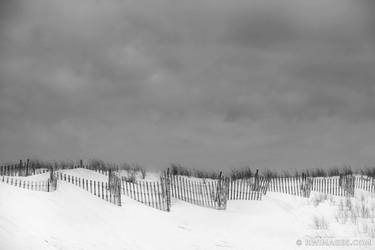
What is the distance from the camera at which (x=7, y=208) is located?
11.3m

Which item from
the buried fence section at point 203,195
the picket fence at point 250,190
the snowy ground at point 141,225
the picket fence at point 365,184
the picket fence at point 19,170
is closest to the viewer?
the snowy ground at point 141,225

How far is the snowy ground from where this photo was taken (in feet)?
36.1

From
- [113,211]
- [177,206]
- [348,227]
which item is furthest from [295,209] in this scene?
[113,211]

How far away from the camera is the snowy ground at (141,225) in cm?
1101

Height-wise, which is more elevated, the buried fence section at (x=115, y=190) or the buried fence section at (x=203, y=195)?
the buried fence section at (x=115, y=190)

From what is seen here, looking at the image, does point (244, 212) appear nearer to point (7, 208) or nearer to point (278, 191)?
point (278, 191)

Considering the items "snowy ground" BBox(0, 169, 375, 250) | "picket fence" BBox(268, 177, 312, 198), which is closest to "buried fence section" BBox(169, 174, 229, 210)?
"snowy ground" BBox(0, 169, 375, 250)

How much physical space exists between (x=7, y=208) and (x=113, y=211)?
3970 mm

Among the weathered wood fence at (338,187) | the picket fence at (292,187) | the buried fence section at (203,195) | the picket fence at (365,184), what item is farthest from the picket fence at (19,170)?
the picket fence at (365,184)

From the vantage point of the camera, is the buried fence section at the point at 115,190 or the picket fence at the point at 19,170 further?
the picket fence at the point at 19,170

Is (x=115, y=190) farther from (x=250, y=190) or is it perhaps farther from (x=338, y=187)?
(x=338, y=187)

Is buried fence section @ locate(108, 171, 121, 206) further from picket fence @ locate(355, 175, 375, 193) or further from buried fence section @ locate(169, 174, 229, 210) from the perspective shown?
picket fence @ locate(355, 175, 375, 193)

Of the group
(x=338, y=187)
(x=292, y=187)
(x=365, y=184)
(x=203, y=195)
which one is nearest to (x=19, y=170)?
(x=203, y=195)

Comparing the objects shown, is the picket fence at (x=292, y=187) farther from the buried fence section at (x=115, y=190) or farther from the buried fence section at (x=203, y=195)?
the buried fence section at (x=115, y=190)
